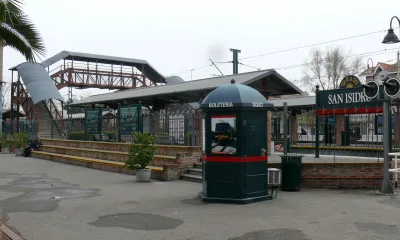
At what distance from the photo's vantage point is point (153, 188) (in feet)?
43.3

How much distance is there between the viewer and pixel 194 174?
597 inches

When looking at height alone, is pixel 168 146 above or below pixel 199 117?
below

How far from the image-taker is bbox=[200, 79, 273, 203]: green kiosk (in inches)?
399

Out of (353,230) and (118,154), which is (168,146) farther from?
(353,230)

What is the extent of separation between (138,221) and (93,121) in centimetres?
1680

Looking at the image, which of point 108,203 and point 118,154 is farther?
point 118,154

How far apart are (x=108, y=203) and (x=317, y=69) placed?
2056 inches

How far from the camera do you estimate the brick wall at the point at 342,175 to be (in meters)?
12.7

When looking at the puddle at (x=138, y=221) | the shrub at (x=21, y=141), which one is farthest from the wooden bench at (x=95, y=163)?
the puddle at (x=138, y=221)

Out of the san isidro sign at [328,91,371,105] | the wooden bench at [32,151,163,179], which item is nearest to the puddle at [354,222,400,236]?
→ the san isidro sign at [328,91,371,105]

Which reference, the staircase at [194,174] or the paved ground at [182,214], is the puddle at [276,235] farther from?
the staircase at [194,174]

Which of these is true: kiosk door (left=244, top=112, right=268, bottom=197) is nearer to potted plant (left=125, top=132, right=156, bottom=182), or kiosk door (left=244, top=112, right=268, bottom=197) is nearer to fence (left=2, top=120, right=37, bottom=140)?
potted plant (left=125, top=132, right=156, bottom=182)

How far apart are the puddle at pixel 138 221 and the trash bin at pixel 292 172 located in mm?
4727

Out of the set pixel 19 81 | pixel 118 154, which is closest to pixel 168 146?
pixel 118 154
